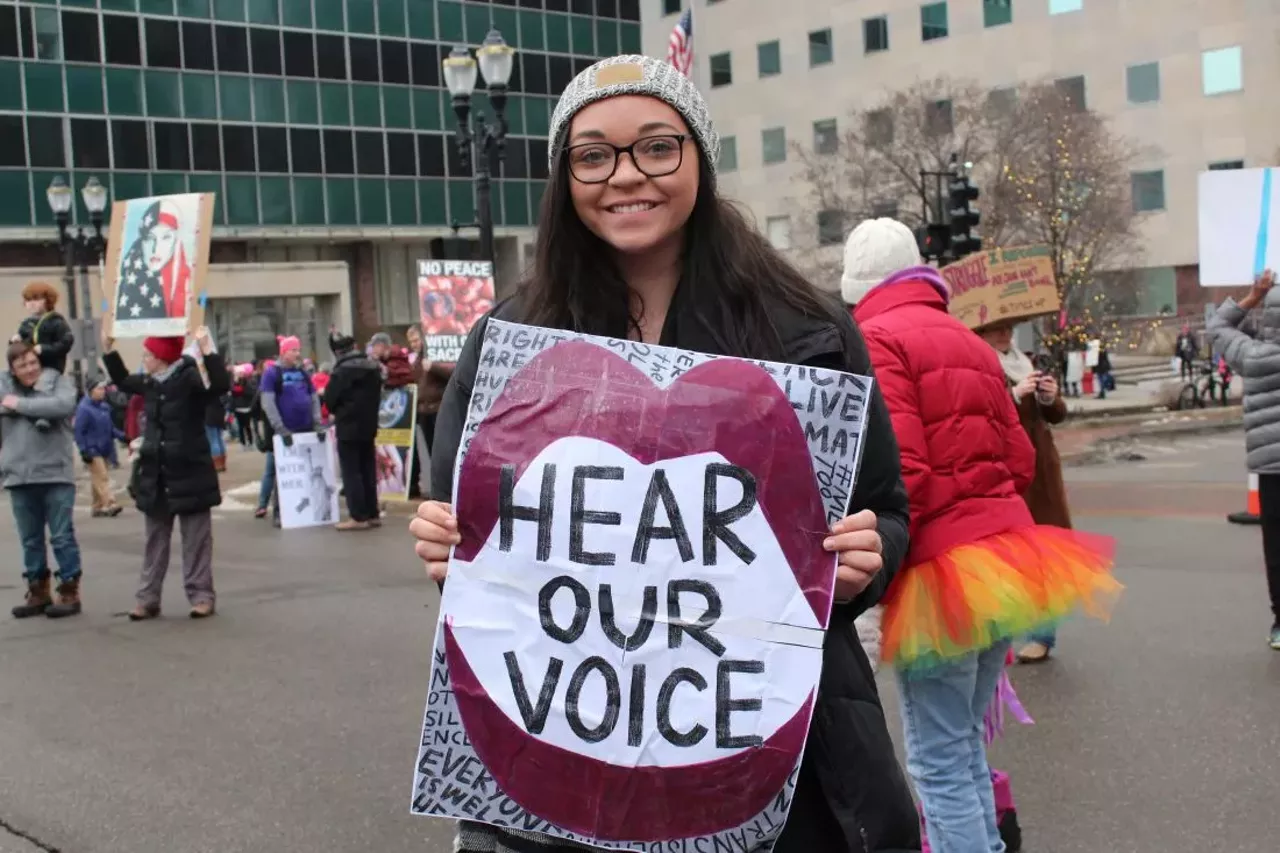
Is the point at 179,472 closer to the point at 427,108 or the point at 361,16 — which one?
the point at 361,16

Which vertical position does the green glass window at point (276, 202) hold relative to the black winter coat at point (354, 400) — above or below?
above

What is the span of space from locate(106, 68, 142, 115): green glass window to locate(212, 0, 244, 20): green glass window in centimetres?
337

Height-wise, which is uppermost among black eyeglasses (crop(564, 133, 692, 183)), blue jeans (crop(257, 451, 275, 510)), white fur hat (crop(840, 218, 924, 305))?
black eyeglasses (crop(564, 133, 692, 183))

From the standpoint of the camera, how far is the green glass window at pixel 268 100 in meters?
45.0

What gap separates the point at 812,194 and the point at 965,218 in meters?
21.9

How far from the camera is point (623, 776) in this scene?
2.06m

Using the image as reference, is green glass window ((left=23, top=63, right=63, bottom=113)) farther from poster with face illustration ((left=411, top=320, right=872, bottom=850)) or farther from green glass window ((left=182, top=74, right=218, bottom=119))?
poster with face illustration ((left=411, top=320, right=872, bottom=850))

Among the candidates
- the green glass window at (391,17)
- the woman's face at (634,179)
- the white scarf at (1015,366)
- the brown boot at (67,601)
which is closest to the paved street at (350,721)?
the brown boot at (67,601)

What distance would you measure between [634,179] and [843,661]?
33.1 inches

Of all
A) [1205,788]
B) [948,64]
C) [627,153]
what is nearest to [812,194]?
[948,64]

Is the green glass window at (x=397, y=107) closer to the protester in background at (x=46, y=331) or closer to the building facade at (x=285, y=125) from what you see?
the building facade at (x=285, y=125)

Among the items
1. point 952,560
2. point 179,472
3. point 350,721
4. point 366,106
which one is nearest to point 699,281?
point 952,560

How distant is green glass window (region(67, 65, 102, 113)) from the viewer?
41719 millimetres

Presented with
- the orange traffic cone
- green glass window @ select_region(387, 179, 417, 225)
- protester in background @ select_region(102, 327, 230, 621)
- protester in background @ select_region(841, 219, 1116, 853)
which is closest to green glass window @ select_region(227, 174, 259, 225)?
green glass window @ select_region(387, 179, 417, 225)
